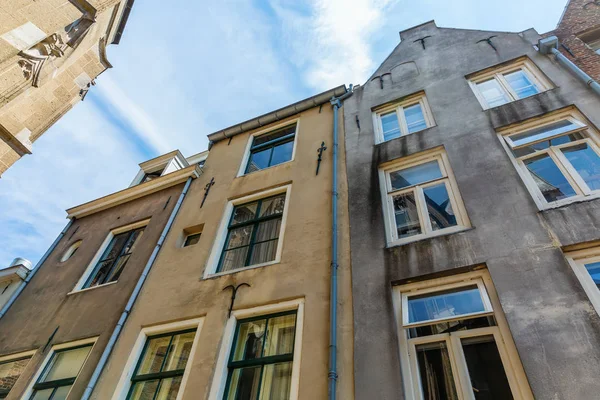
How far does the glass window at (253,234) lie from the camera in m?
7.02

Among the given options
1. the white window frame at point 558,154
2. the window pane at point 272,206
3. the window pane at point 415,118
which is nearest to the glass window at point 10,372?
the window pane at point 272,206

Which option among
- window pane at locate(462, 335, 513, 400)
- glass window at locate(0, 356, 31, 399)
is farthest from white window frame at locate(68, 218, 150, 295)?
window pane at locate(462, 335, 513, 400)

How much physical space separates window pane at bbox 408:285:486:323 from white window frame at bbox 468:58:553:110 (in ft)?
14.5

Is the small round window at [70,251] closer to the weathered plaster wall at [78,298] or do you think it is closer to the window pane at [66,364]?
the weathered plaster wall at [78,298]

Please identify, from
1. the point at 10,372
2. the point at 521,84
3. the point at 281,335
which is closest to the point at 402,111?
the point at 521,84

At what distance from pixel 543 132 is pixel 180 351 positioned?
791 cm

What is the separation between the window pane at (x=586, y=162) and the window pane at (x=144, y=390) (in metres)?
7.86

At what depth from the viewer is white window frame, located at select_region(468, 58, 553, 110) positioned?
699 cm

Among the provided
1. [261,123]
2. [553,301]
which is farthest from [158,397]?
[261,123]

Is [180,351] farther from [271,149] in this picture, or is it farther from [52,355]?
[271,149]

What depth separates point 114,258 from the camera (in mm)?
9211

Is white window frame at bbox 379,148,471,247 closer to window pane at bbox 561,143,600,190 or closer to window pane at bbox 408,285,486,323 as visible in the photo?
window pane at bbox 408,285,486,323

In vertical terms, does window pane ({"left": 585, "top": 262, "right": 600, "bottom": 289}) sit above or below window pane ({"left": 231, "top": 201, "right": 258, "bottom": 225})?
below

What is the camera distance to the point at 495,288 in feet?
14.0
